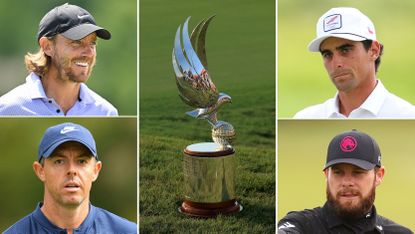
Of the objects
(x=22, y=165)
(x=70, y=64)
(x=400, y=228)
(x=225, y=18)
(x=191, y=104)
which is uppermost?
(x=225, y=18)

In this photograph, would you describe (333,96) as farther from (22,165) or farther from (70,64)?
(22,165)

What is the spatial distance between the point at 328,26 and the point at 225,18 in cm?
66

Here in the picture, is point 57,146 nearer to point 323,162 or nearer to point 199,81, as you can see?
point 199,81

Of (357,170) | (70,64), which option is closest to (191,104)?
(70,64)

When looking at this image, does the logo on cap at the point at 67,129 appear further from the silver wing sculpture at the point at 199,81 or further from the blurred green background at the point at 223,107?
the silver wing sculpture at the point at 199,81

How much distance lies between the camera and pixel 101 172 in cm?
415

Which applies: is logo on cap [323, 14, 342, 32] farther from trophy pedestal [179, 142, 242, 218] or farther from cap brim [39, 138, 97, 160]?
cap brim [39, 138, 97, 160]

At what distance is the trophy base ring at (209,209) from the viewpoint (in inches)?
162

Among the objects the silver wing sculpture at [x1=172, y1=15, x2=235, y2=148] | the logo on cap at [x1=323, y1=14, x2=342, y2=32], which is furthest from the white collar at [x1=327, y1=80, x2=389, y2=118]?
the silver wing sculpture at [x1=172, y1=15, x2=235, y2=148]

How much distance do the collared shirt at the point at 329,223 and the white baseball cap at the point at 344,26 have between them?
1034 mm

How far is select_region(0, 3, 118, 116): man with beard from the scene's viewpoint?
3.99 metres

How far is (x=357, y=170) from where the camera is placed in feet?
12.3

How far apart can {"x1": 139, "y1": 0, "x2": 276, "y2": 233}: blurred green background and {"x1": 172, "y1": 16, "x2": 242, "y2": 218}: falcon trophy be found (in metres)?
0.04

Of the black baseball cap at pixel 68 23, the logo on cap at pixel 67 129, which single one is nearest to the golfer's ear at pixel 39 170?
the logo on cap at pixel 67 129
